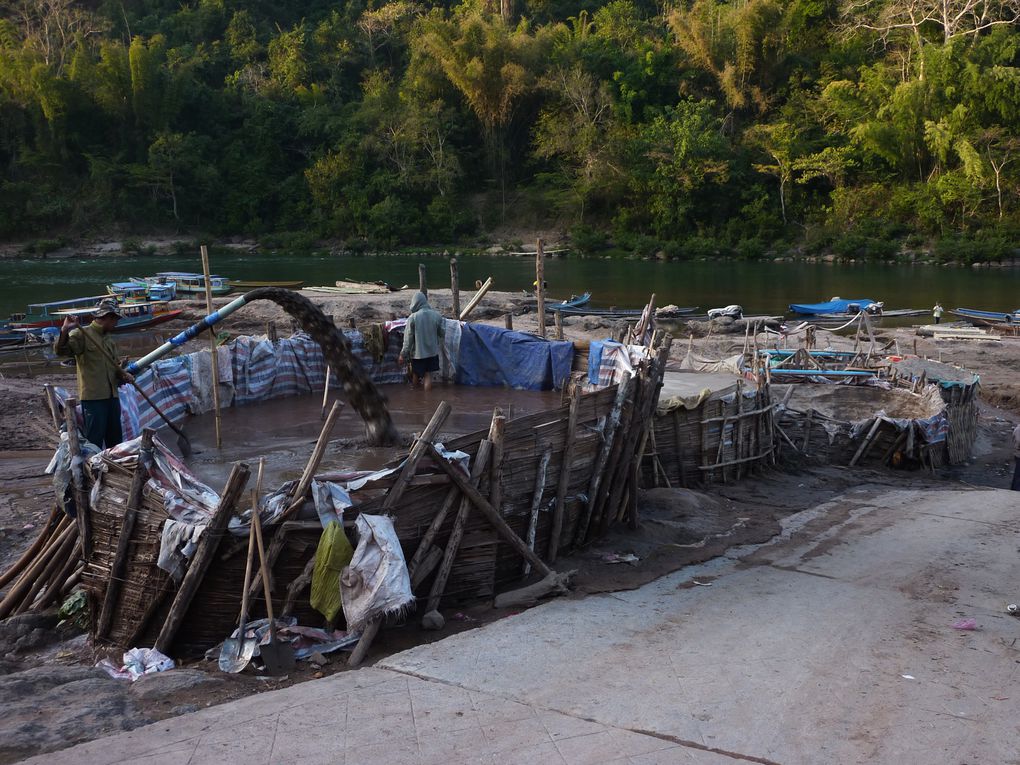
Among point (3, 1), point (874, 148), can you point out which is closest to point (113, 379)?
point (874, 148)

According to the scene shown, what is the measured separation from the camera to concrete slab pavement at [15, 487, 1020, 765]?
14.5 ft

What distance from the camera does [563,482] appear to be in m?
6.98

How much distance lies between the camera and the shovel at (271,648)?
547 cm

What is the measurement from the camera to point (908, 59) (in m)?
41.8

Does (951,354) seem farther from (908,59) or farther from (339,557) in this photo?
(908,59)

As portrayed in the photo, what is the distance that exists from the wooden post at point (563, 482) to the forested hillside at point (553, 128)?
118 ft

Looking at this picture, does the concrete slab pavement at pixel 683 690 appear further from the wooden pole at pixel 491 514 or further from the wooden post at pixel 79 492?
the wooden post at pixel 79 492

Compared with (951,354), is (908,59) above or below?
above

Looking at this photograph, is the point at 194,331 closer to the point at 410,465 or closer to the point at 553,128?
the point at 410,465

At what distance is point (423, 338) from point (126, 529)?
5875 millimetres

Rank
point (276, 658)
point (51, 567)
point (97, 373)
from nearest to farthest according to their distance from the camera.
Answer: point (276, 658) < point (51, 567) < point (97, 373)

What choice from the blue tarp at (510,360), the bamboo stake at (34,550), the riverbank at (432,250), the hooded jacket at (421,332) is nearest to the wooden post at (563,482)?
the bamboo stake at (34,550)

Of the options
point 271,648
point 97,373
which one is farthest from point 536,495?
point 97,373

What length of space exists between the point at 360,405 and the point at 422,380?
2.82 m
